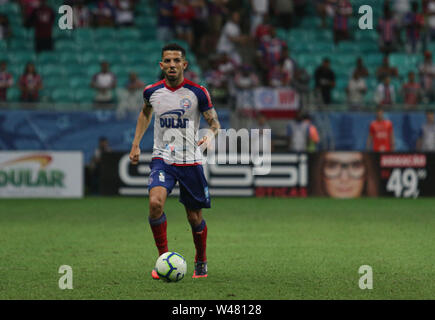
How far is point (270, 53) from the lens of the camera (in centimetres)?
2052

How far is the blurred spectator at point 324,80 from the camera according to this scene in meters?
19.7

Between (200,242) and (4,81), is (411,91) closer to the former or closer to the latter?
(4,81)

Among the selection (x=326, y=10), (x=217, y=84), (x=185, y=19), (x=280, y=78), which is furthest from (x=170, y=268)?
(x=326, y=10)

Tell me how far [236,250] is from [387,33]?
1409 centimetres

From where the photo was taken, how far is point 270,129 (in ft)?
62.4

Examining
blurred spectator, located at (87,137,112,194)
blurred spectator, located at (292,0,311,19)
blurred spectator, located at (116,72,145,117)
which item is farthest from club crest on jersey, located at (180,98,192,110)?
blurred spectator, located at (292,0,311,19)

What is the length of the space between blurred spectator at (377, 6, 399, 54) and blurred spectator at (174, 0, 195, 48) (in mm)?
5345

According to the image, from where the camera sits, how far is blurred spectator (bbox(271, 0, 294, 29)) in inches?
885

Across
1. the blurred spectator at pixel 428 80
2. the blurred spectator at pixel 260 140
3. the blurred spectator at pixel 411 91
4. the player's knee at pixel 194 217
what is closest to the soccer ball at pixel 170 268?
the player's knee at pixel 194 217

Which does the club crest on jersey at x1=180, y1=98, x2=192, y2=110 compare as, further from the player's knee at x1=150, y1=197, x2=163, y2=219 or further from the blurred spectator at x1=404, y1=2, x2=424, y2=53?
the blurred spectator at x1=404, y1=2, x2=424, y2=53

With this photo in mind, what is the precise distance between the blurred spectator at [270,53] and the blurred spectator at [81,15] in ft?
16.5

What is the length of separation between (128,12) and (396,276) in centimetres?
1640

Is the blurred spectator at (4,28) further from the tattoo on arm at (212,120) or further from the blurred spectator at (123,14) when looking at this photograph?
the tattoo on arm at (212,120)
